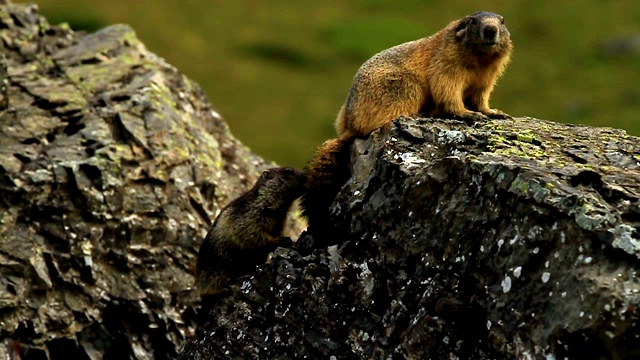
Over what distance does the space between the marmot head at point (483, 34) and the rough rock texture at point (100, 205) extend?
19.5 feet

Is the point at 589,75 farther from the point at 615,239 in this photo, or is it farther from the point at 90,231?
the point at 615,239

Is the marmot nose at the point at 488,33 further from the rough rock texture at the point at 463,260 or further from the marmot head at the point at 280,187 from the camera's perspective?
the marmot head at the point at 280,187

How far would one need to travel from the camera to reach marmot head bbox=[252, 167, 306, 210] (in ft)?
50.9

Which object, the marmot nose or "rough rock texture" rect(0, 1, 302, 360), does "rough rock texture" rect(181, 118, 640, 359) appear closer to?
the marmot nose

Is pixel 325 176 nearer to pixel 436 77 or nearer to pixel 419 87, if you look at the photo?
pixel 419 87

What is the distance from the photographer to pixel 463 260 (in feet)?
34.5

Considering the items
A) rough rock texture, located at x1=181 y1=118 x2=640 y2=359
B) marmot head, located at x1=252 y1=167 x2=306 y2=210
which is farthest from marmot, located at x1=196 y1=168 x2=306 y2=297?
rough rock texture, located at x1=181 y1=118 x2=640 y2=359

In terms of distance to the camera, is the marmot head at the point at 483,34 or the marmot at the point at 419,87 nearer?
the marmot at the point at 419,87

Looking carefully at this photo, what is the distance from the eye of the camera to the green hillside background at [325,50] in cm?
5394

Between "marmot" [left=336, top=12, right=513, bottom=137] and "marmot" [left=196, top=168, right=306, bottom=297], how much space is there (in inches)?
68.3

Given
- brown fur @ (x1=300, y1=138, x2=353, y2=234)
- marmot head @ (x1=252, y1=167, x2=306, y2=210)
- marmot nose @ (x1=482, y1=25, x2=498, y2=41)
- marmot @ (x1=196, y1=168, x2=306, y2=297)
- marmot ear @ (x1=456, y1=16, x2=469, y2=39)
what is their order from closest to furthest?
brown fur @ (x1=300, y1=138, x2=353, y2=234) < marmot nose @ (x1=482, y1=25, x2=498, y2=41) < marmot ear @ (x1=456, y1=16, x2=469, y2=39) < marmot @ (x1=196, y1=168, x2=306, y2=297) < marmot head @ (x1=252, y1=167, x2=306, y2=210)

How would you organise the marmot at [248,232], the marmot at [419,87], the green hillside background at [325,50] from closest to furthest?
the marmot at [419,87], the marmot at [248,232], the green hillside background at [325,50]

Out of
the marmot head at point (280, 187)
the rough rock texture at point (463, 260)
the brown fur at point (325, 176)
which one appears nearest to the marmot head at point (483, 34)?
the rough rock texture at point (463, 260)

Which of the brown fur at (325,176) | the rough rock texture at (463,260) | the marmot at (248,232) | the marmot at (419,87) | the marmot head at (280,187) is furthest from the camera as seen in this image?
the marmot head at (280,187)
